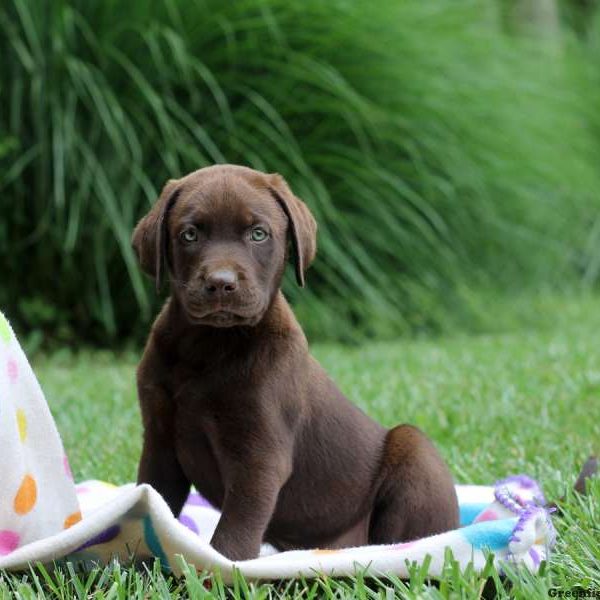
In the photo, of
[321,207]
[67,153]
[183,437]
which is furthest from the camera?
[321,207]

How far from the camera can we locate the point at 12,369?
8.97 ft

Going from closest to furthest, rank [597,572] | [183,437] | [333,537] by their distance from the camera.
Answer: [597,572]
[183,437]
[333,537]

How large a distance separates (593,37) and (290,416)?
1063 cm

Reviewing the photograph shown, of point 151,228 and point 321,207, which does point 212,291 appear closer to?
point 151,228

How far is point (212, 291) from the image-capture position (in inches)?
95.6

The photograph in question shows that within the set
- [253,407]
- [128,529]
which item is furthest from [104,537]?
[253,407]

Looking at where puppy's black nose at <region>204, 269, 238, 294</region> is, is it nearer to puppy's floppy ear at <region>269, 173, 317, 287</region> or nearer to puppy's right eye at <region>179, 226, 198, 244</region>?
puppy's right eye at <region>179, 226, 198, 244</region>

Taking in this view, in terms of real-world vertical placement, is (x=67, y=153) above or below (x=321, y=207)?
above

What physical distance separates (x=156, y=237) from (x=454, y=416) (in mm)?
1953

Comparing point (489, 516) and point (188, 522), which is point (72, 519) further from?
point (489, 516)

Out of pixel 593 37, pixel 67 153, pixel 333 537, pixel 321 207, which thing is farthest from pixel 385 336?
pixel 593 37

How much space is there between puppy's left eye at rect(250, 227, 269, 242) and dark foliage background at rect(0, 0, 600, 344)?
3.70m

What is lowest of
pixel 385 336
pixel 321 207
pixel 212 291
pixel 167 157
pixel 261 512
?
pixel 385 336

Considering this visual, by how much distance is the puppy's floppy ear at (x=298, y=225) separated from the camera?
8.72 ft
